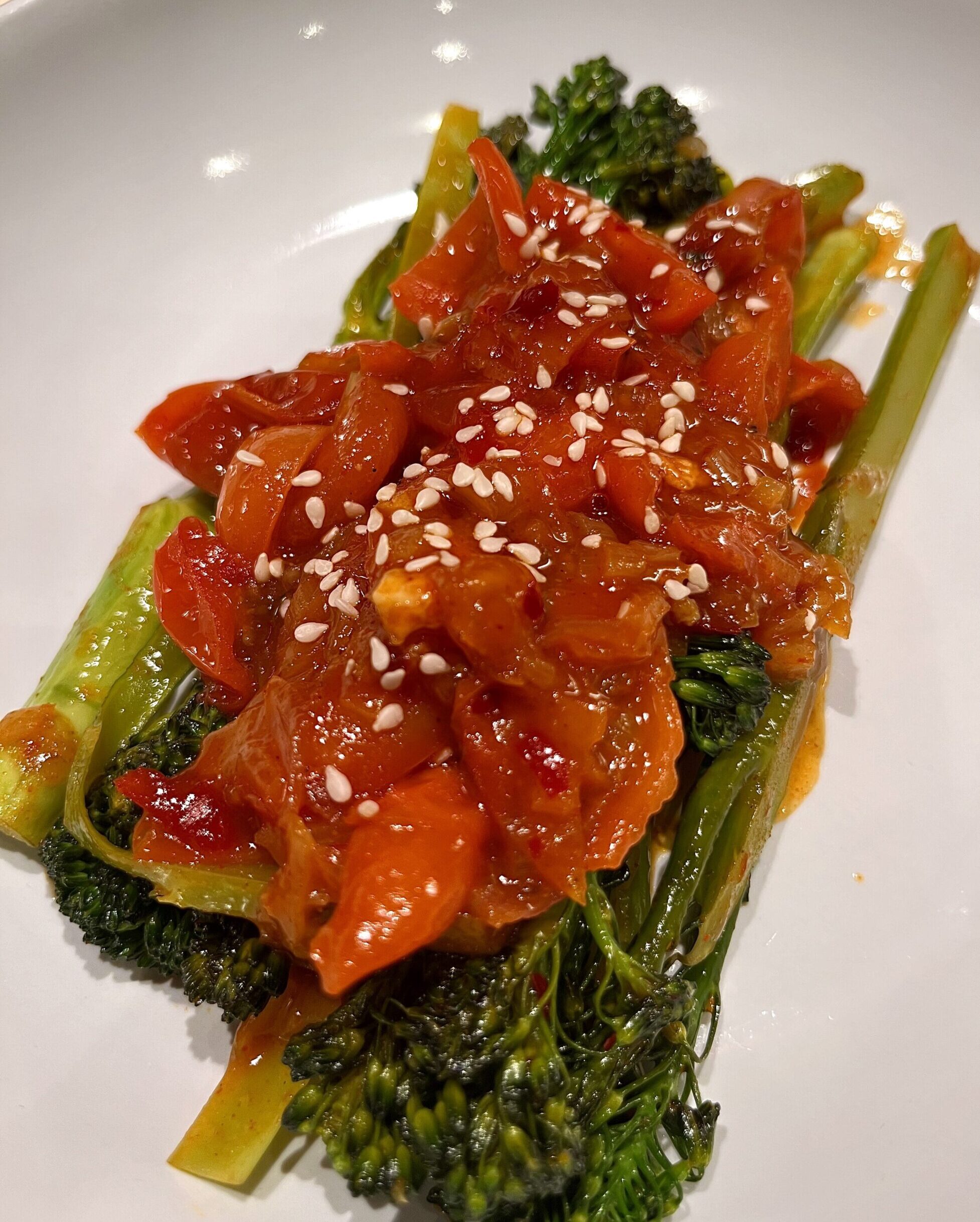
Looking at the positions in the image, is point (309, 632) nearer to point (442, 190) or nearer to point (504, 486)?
point (504, 486)

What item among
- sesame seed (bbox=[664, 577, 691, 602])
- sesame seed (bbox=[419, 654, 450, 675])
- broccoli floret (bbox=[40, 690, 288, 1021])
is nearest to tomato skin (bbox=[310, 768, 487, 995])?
sesame seed (bbox=[419, 654, 450, 675])

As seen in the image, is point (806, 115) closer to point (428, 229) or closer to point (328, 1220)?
point (428, 229)

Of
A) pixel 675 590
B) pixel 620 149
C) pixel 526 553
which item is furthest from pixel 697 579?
pixel 620 149

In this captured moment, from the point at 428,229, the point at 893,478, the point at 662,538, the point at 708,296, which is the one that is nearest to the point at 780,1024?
the point at 662,538

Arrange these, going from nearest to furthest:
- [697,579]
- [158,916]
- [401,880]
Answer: [401,880] < [697,579] < [158,916]

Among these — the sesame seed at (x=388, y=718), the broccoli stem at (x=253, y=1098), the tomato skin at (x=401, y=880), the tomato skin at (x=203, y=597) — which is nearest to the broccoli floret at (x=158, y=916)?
the broccoli stem at (x=253, y=1098)

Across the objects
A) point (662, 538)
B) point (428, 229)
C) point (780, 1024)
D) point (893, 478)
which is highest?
point (428, 229)

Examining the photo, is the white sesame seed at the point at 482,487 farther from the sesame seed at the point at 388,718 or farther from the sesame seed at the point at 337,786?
the sesame seed at the point at 337,786
